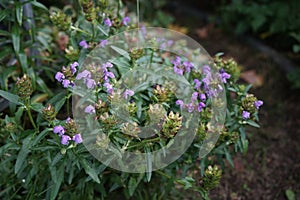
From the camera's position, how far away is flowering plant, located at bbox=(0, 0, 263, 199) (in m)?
2.10

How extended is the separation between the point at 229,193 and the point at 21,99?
154 centimetres

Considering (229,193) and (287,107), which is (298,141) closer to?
(287,107)

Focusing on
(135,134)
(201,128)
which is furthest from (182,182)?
(135,134)

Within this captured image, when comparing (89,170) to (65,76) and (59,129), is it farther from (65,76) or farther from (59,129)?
(65,76)

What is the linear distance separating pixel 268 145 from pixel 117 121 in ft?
5.39

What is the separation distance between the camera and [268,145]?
337 centimetres

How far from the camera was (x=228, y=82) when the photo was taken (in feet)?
8.95

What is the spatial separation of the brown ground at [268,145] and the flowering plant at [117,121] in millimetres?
443

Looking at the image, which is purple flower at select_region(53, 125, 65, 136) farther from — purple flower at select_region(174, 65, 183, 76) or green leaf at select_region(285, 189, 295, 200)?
green leaf at select_region(285, 189, 295, 200)

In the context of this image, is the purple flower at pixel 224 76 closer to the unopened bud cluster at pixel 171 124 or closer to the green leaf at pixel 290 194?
the unopened bud cluster at pixel 171 124

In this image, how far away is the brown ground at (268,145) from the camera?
118 inches

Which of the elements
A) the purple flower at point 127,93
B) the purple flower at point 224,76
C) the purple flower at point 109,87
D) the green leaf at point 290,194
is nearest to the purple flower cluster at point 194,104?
the purple flower at point 224,76

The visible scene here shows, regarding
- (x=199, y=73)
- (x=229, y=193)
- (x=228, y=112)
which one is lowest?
(x=229, y=193)

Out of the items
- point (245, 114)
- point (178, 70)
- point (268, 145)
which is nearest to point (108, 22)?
point (178, 70)
